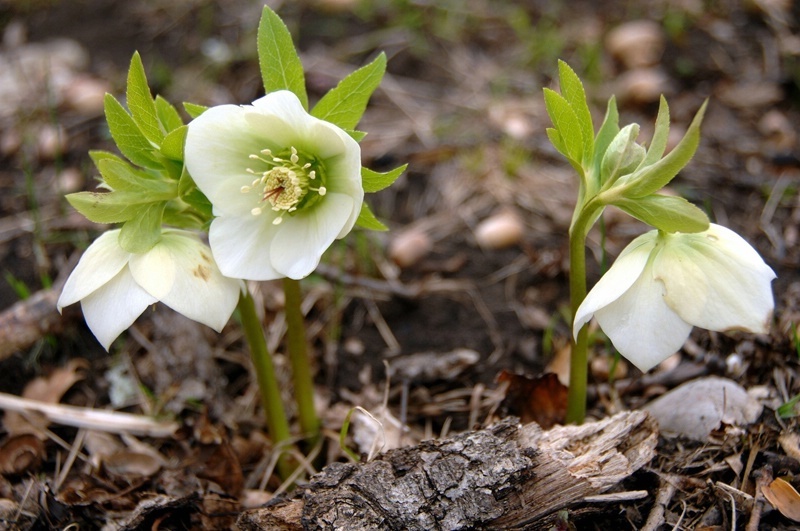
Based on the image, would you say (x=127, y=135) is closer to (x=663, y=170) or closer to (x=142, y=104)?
(x=142, y=104)

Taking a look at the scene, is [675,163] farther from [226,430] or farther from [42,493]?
[42,493]

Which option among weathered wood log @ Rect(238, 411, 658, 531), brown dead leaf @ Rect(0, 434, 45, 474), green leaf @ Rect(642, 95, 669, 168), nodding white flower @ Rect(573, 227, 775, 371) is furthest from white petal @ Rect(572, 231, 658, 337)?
brown dead leaf @ Rect(0, 434, 45, 474)

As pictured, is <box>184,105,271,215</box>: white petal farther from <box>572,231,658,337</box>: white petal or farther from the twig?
the twig

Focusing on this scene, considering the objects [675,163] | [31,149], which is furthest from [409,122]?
[675,163]

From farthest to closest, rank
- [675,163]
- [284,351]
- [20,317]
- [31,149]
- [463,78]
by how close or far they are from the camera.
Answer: [463,78] < [31,149] < [284,351] < [20,317] < [675,163]

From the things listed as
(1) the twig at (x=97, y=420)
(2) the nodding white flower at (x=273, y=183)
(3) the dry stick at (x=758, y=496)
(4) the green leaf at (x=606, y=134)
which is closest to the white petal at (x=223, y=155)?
(2) the nodding white flower at (x=273, y=183)

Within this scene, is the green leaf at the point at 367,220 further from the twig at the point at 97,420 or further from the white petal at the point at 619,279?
the twig at the point at 97,420
